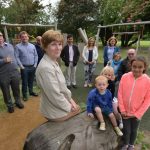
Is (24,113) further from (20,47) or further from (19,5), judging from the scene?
(19,5)

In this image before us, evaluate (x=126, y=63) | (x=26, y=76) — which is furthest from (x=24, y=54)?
(x=126, y=63)

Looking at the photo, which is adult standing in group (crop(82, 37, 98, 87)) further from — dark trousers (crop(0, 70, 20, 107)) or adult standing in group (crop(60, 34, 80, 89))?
dark trousers (crop(0, 70, 20, 107))

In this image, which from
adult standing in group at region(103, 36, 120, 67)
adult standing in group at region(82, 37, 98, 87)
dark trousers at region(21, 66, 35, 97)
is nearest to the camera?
dark trousers at region(21, 66, 35, 97)

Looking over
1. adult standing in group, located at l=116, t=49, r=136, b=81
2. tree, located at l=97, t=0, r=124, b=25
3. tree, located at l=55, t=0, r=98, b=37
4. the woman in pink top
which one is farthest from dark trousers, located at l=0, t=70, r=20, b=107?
tree, located at l=55, t=0, r=98, b=37

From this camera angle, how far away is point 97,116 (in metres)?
3.88

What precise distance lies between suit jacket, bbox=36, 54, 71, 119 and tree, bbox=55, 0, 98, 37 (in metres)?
22.0

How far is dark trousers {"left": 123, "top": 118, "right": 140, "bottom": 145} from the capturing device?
399cm

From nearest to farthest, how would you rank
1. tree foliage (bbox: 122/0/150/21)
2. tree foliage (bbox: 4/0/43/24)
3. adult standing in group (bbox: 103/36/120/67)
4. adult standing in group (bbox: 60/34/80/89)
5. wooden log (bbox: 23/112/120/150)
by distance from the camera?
wooden log (bbox: 23/112/120/150) < adult standing in group (bbox: 60/34/80/89) < adult standing in group (bbox: 103/36/120/67) < tree foliage (bbox: 122/0/150/21) < tree foliage (bbox: 4/0/43/24)

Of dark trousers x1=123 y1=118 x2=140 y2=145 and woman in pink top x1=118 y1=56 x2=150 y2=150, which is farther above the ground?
woman in pink top x1=118 y1=56 x2=150 y2=150

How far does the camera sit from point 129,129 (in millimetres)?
4027

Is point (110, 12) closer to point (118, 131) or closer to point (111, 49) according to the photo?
point (111, 49)

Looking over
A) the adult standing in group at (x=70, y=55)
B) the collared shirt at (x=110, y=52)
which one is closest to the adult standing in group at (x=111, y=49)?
the collared shirt at (x=110, y=52)

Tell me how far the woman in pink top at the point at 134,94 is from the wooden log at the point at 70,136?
16.4 inches

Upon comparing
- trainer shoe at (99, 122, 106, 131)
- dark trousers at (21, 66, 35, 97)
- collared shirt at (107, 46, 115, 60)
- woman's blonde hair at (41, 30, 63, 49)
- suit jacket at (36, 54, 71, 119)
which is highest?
woman's blonde hair at (41, 30, 63, 49)
